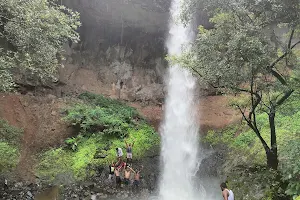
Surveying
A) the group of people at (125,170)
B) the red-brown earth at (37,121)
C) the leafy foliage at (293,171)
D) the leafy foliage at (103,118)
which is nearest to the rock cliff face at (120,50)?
the leafy foliage at (103,118)

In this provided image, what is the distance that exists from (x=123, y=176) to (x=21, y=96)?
10.2m

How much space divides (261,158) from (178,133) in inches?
358

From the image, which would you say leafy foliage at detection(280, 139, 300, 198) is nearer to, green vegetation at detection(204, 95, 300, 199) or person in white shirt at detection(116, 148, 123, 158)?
green vegetation at detection(204, 95, 300, 199)

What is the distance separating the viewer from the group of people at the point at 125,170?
1503cm

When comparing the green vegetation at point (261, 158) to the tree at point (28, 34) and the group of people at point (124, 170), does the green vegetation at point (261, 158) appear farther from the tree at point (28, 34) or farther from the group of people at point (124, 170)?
the tree at point (28, 34)

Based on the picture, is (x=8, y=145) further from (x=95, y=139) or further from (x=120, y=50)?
(x=120, y=50)

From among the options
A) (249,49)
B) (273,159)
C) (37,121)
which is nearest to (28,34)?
(249,49)

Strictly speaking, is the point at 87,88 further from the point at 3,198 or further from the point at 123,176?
the point at 3,198

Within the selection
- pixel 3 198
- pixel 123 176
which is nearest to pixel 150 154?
pixel 123 176

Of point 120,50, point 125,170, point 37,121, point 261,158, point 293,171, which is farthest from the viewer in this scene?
point 120,50

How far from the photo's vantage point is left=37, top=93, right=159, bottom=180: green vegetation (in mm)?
16109

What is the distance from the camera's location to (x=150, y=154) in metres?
18.5

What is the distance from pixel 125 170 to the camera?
1545cm

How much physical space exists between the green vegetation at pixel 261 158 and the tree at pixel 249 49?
842 mm
